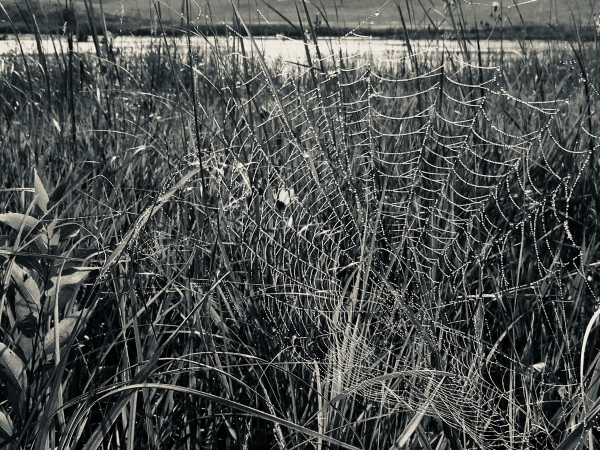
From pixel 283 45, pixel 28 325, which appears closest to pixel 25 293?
pixel 28 325

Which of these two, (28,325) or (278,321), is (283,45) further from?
(28,325)

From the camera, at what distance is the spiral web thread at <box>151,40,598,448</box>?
845mm

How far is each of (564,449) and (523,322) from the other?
0.49 meters

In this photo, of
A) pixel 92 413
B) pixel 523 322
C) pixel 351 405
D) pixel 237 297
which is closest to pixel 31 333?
pixel 92 413

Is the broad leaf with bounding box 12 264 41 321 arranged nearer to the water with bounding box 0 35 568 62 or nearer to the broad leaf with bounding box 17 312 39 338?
the broad leaf with bounding box 17 312 39 338

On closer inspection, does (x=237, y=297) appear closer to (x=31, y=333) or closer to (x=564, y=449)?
(x=31, y=333)

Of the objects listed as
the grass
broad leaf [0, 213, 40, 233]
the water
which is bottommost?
the grass

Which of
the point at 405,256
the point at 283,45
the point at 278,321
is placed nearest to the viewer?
the point at 278,321

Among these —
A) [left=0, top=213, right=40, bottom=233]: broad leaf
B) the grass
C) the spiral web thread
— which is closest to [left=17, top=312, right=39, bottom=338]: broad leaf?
the grass

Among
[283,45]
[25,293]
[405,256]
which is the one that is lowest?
[405,256]

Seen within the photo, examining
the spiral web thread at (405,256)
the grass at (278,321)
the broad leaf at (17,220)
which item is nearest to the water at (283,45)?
the spiral web thread at (405,256)

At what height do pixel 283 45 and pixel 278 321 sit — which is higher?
pixel 283 45

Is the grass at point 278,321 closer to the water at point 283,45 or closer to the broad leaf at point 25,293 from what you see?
the broad leaf at point 25,293

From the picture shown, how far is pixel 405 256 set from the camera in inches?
49.4
